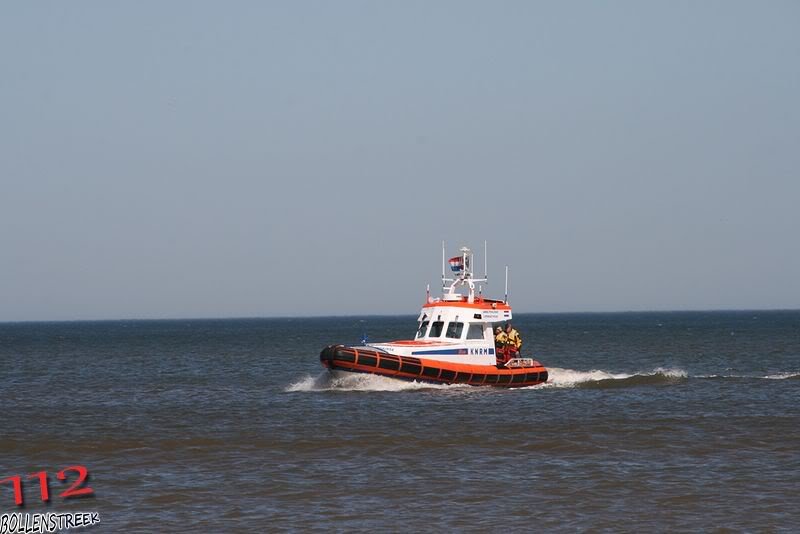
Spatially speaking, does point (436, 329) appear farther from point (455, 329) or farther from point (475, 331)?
point (475, 331)

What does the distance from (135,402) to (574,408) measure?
1460cm

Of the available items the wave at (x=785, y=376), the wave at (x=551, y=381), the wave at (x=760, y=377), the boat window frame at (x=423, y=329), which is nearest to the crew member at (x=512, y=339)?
the wave at (x=551, y=381)

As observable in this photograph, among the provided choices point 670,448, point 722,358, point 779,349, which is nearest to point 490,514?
point 670,448

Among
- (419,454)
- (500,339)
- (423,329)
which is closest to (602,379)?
(500,339)

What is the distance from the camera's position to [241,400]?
3419 cm

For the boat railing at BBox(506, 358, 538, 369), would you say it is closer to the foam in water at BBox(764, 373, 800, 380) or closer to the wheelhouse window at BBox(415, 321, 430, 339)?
the wheelhouse window at BBox(415, 321, 430, 339)

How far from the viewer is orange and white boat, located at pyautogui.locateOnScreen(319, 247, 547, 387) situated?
32.9 m

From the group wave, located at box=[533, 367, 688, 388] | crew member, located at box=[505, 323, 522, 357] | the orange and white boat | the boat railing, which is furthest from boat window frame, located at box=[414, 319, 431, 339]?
wave, located at box=[533, 367, 688, 388]

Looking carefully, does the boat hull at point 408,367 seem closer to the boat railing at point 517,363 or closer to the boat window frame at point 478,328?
the boat railing at point 517,363

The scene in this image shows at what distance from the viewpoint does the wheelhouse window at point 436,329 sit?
3466 centimetres

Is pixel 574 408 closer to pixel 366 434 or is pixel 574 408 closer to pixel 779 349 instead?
pixel 366 434

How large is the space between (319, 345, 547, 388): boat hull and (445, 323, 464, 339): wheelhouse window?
1075mm

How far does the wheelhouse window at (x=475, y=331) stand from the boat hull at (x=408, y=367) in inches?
40.9

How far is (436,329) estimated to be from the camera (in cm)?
3478
